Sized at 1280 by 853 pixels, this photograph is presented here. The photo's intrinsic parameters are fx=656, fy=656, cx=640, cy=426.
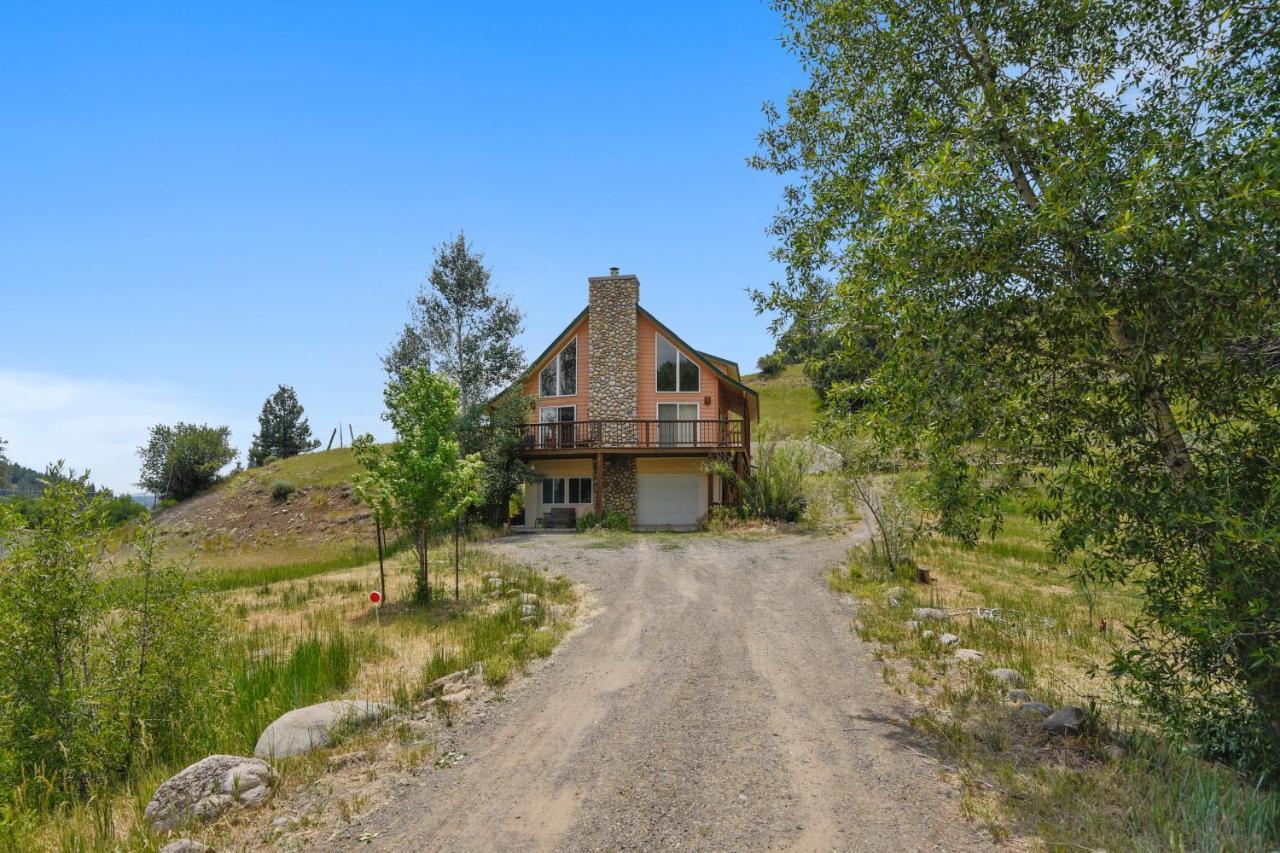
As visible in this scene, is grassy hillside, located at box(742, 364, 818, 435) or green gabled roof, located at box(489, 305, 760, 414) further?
grassy hillside, located at box(742, 364, 818, 435)

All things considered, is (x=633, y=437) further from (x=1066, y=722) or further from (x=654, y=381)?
(x=1066, y=722)

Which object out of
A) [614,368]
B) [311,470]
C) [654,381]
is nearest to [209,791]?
[614,368]

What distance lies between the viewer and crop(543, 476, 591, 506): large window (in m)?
28.4

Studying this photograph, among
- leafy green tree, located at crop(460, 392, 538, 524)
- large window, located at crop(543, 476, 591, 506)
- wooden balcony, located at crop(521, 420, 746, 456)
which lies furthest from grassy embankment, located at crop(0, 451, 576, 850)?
large window, located at crop(543, 476, 591, 506)

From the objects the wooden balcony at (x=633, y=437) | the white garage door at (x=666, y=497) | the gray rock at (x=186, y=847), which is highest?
the wooden balcony at (x=633, y=437)

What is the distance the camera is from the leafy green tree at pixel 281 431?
173 feet

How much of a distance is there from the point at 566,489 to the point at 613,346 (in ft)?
21.4

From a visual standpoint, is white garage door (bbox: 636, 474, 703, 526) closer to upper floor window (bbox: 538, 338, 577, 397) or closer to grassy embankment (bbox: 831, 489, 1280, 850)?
upper floor window (bbox: 538, 338, 577, 397)

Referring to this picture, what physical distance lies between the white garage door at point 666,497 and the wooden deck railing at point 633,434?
1.79m

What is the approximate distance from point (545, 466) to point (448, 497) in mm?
15019

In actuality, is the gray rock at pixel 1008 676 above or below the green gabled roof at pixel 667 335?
below

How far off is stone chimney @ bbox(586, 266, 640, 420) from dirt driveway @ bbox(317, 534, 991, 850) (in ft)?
52.9

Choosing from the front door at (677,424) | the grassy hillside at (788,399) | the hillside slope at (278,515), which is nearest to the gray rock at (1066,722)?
the front door at (677,424)

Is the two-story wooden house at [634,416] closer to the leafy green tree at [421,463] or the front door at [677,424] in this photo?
the front door at [677,424]
